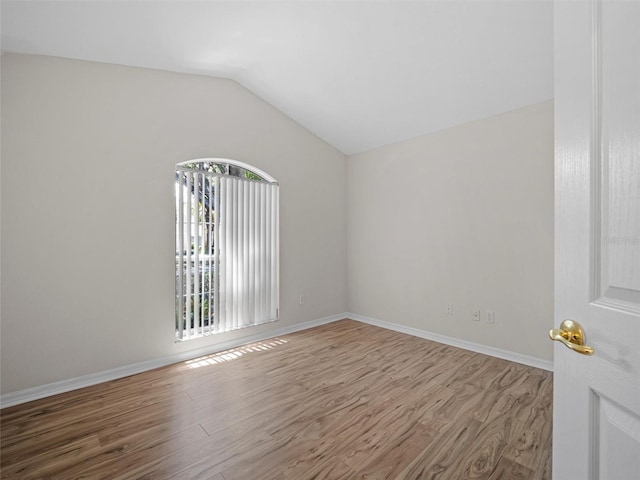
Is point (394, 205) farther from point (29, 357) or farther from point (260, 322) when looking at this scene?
point (29, 357)

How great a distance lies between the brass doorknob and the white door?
16 millimetres

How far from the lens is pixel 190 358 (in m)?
3.09

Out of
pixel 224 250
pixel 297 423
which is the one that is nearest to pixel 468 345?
pixel 297 423

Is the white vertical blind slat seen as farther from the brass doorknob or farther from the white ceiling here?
the brass doorknob

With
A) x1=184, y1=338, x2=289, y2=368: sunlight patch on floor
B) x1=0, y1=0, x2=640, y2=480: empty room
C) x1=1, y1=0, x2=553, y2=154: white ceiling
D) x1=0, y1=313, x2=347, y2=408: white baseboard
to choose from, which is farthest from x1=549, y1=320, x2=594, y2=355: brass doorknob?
x1=0, y1=313, x2=347, y2=408: white baseboard

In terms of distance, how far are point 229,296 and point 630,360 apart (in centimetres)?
325

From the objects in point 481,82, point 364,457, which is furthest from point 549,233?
point 364,457

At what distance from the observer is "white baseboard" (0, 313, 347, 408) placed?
231 cm

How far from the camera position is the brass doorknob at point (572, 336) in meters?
0.71

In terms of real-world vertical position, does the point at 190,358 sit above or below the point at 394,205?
below

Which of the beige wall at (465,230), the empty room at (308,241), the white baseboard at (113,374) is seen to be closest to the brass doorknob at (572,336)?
the empty room at (308,241)

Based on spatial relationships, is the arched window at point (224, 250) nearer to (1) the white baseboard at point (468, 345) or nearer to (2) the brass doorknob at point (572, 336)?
(1) the white baseboard at point (468, 345)

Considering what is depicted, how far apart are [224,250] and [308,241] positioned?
3.92ft

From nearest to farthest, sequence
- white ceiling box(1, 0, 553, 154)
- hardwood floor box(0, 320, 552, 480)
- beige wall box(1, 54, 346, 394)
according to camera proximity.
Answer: hardwood floor box(0, 320, 552, 480) < white ceiling box(1, 0, 553, 154) < beige wall box(1, 54, 346, 394)
